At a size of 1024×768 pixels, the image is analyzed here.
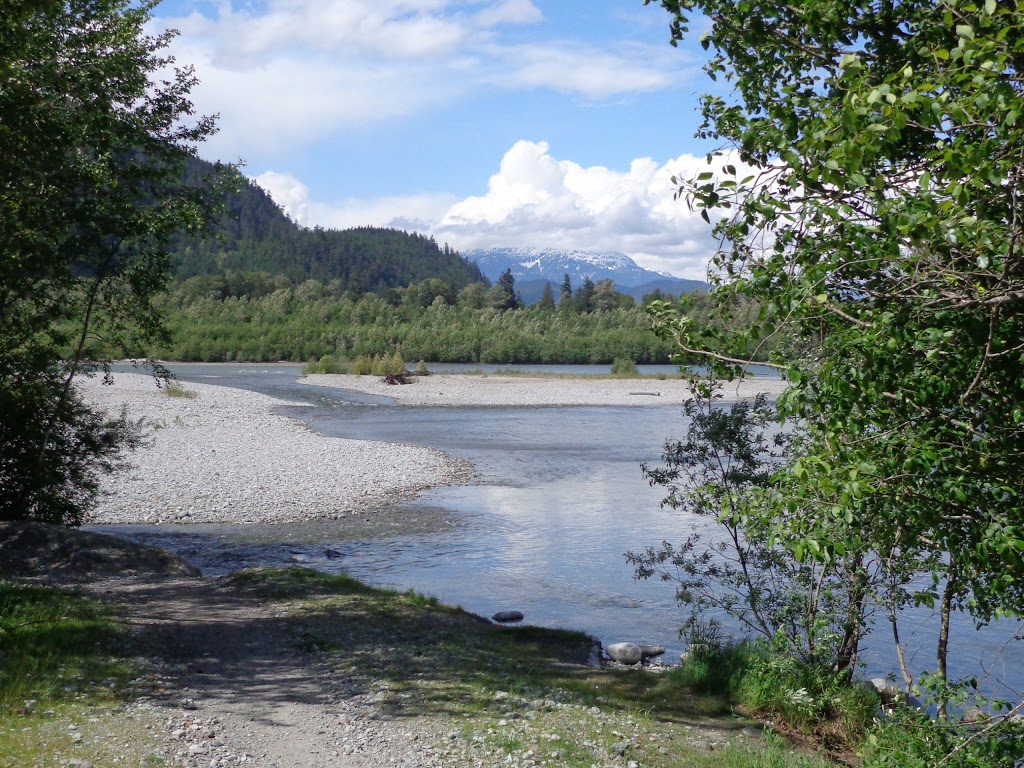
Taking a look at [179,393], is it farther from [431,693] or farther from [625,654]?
[431,693]

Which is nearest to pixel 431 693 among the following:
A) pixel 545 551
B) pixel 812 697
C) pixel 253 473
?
pixel 812 697

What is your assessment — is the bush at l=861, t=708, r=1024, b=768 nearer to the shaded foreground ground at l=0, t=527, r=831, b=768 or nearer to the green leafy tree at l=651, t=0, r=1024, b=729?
the green leafy tree at l=651, t=0, r=1024, b=729

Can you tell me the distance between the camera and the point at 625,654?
12578 mm

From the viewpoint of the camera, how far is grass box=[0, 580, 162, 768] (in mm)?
6715

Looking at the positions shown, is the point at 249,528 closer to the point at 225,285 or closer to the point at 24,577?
the point at 24,577

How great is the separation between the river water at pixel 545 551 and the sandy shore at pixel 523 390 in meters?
27.0

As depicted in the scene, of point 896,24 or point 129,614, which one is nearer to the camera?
point 896,24

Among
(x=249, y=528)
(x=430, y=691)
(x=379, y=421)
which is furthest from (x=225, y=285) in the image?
(x=430, y=691)

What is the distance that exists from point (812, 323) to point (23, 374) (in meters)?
14.0

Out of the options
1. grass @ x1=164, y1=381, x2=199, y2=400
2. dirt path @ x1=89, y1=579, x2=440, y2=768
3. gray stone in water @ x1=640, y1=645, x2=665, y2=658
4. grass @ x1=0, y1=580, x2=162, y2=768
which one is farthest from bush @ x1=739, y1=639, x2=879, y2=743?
grass @ x1=164, y1=381, x2=199, y2=400

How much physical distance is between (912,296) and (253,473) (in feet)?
85.8

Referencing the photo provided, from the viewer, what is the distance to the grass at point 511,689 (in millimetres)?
7945

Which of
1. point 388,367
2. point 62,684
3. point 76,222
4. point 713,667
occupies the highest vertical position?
point 76,222

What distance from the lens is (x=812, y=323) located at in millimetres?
4965
